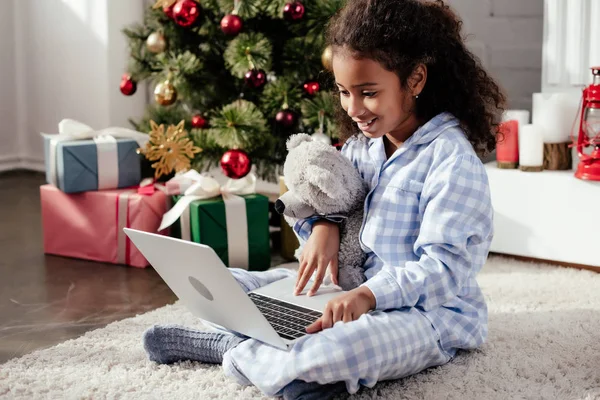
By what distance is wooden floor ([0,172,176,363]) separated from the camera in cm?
160

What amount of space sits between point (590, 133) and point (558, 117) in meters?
0.11

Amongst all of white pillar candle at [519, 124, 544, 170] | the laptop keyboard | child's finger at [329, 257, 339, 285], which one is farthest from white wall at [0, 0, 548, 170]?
the laptop keyboard

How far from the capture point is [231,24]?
207 centimetres

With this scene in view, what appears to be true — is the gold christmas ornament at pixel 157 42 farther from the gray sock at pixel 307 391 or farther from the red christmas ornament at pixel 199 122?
the gray sock at pixel 307 391

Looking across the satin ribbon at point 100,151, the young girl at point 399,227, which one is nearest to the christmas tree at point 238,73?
the satin ribbon at point 100,151

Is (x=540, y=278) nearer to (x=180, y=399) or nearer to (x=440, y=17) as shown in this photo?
(x=440, y=17)

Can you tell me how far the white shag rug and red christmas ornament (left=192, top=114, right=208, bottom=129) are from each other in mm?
644

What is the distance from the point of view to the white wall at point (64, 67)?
2.95 m

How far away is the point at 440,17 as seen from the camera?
53.9 inches

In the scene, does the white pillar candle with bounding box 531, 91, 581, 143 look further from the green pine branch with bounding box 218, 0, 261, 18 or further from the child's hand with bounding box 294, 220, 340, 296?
the child's hand with bounding box 294, 220, 340, 296

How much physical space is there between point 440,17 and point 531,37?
106cm

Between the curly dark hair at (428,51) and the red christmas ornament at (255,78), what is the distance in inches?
25.6

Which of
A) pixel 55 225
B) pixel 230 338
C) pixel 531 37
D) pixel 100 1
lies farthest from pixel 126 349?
pixel 100 1

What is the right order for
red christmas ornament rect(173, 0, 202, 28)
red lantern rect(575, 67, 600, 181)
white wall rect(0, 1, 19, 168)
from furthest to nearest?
1. white wall rect(0, 1, 19, 168)
2. red christmas ornament rect(173, 0, 202, 28)
3. red lantern rect(575, 67, 600, 181)
